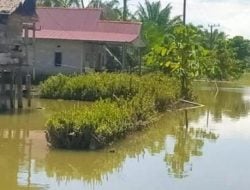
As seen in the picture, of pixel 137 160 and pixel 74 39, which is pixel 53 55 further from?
pixel 137 160

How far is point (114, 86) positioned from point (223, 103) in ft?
27.6

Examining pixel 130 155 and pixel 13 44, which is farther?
pixel 13 44

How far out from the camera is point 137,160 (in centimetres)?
1541

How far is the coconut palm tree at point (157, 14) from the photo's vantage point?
179 ft

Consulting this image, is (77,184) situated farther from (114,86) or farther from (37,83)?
(37,83)

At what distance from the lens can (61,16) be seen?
3916cm

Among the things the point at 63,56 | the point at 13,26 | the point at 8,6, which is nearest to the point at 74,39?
the point at 63,56

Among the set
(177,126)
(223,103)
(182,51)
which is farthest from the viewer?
(223,103)

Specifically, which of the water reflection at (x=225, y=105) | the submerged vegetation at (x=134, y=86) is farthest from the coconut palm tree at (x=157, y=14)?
the water reflection at (x=225, y=105)

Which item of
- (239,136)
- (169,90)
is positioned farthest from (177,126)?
(169,90)

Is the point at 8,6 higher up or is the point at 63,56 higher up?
the point at 8,6

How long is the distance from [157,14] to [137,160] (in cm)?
4095

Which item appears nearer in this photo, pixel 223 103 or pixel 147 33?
pixel 223 103

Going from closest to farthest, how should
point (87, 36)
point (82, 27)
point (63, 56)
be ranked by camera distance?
point (87, 36) → point (63, 56) → point (82, 27)
